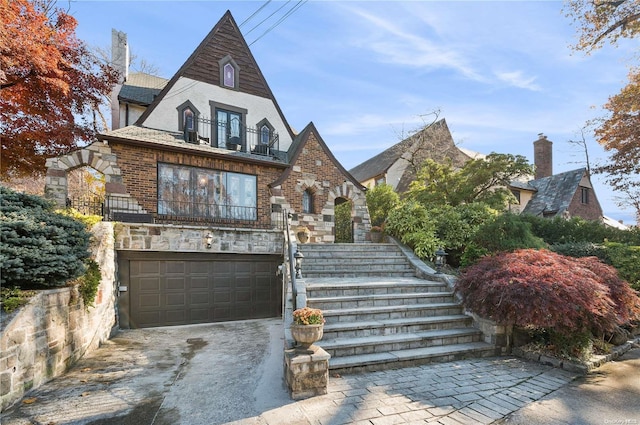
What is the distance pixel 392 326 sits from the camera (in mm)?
5348

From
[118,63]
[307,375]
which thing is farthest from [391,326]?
[118,63]

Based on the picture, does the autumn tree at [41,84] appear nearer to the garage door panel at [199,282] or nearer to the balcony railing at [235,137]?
the balcony railing at [235,137]

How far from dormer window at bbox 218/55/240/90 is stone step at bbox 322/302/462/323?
10.8 meters

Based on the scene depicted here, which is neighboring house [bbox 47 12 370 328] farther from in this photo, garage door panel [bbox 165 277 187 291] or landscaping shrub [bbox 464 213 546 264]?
landscaping shrub [bbox 464 213 546 264]

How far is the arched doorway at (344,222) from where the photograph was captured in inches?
545

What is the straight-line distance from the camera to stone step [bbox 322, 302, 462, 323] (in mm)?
5421

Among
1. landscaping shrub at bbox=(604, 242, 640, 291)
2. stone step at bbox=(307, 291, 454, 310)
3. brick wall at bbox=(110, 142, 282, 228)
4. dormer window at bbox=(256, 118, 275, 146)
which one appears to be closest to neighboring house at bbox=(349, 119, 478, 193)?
dormer window at bbox=(256, 118, 275, 146)

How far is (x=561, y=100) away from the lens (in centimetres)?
884

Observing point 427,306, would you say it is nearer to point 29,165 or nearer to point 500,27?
point 500,27

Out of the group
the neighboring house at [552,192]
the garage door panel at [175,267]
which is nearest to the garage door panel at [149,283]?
the garage door panel at [175,267]

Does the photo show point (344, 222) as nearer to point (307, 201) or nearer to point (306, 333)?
point (307, 201)

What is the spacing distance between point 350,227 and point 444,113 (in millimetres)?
10850

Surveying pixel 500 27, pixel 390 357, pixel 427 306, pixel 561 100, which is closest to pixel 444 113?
pixel 561 100

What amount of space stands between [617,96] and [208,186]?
1679 cm
